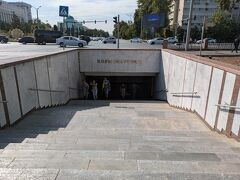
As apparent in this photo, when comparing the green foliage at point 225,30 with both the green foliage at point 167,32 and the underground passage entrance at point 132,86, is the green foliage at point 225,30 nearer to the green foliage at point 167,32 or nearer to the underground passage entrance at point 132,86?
the green foliage at point 167,32

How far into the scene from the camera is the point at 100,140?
507 centimetres

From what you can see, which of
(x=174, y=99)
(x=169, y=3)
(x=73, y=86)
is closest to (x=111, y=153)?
Result: (x=174, y=99)

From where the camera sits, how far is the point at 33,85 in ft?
28.2

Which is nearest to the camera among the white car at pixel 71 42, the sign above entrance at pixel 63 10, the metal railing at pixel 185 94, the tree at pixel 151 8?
the metal railing at pixel 185 94

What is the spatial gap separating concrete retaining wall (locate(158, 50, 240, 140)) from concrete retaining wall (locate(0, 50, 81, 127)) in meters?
5.26

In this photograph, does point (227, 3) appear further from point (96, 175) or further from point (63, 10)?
point (63, 10)

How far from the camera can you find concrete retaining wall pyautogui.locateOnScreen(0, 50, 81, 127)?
6.46 meters

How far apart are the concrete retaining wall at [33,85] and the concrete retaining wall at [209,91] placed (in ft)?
17.3

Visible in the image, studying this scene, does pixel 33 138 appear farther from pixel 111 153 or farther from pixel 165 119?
pixel 165 119

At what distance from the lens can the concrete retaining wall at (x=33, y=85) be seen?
21.2 feet

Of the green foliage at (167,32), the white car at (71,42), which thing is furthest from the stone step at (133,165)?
the green foliage at (167,32)

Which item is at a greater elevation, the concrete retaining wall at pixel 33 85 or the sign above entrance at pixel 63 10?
the sign above entrance at pixel 63 10

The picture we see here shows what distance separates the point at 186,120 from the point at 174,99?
19.5 feet

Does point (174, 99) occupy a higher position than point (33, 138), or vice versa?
point (33, 138)
